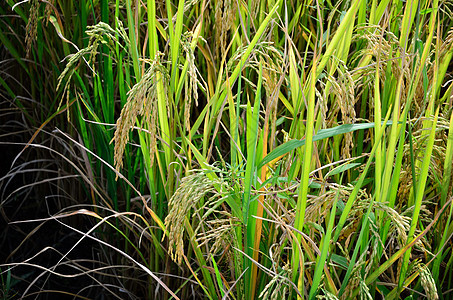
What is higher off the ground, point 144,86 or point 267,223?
point 144,86

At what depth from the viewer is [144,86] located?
0.79 m

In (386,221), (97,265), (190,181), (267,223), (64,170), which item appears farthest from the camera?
(64,170)

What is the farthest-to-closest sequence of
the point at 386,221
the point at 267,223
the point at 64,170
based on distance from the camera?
the point at 64,170 < the point at 267,223 < the point at 386,221

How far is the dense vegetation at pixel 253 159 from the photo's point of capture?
85cm

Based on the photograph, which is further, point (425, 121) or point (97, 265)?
point (97, 265)

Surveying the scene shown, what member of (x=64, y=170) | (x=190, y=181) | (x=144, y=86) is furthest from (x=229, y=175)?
(x=64, y=170)

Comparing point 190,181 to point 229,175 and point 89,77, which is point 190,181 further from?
point 89,77

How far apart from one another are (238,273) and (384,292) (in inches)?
11.7

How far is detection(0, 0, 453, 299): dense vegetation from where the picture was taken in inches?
33.5

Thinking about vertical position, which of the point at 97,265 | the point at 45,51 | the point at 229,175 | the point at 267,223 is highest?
the point at 45,51

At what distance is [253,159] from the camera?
0.83m

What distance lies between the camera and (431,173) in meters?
1.04

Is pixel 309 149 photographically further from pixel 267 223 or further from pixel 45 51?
pixel 45 51

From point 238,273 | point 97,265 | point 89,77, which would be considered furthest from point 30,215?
point 238,273
